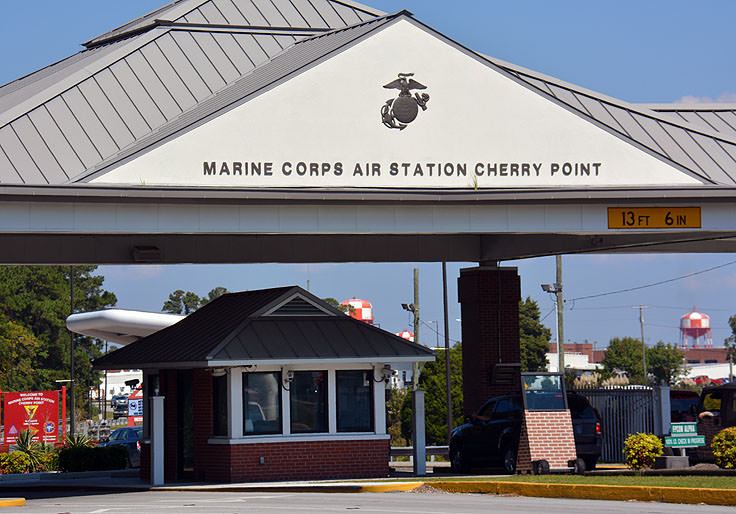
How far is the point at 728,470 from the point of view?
20984 mm

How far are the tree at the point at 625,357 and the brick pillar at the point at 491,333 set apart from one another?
111 meters

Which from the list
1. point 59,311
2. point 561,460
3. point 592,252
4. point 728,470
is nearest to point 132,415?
point 59,311

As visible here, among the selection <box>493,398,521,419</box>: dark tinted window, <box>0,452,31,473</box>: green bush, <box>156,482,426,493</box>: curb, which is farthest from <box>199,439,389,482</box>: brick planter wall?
<box>0,452,31,473</box>: green bush

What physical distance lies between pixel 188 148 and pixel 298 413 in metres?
7.16

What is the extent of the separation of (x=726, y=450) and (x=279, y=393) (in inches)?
386

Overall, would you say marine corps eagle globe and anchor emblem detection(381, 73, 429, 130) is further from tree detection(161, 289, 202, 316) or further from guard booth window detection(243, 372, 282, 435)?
tree detection(161, 289, 202, 316)

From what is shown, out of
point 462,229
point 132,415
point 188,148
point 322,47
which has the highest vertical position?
point 322,47

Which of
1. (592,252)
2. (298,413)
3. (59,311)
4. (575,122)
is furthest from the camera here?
(59,311)

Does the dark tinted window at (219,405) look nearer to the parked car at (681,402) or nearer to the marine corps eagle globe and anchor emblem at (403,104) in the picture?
the marine corps eagle globe and anchor emblem at (403,104)

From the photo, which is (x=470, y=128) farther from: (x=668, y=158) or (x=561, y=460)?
(x=561, y=460)

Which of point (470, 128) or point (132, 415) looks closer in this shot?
point (470, 128)

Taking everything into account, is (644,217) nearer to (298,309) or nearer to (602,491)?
(602,491)

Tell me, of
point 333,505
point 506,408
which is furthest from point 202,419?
point 333,505

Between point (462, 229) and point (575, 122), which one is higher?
point (575, 122)
